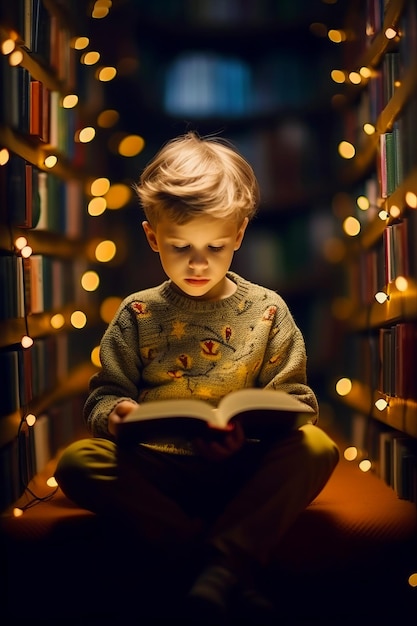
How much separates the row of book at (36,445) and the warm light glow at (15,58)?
614 mm

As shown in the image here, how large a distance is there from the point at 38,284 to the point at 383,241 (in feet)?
2.24

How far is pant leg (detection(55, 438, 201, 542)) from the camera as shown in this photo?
3.65 ft

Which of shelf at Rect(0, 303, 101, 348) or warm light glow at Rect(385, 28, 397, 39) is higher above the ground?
warm light glow at Rect(385, 28, 397, 39)

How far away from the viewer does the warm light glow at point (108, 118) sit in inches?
69.9

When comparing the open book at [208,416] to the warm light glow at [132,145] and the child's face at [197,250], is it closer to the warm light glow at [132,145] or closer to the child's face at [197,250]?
the child's face at [197,250]

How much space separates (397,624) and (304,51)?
1.27m

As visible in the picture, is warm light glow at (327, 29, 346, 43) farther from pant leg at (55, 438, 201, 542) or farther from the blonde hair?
pant leg at (55, 438, 201, 542)

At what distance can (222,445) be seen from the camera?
41.9 inches

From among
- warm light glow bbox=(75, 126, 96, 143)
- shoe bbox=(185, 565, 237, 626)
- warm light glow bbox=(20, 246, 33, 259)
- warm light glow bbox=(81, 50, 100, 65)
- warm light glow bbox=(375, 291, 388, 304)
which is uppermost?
warm light glow bbox=(81, 50, 100, 65)

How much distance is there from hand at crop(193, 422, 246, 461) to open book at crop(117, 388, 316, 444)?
0.06ft

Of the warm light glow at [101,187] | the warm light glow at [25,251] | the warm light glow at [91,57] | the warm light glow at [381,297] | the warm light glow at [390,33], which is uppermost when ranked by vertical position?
the warm light glow at [91,57]

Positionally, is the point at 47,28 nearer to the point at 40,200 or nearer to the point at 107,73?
the point at 107,73

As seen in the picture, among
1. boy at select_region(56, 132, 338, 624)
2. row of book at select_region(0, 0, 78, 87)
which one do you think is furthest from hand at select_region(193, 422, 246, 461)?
row of book at select_region(0, 0, 78, 87)

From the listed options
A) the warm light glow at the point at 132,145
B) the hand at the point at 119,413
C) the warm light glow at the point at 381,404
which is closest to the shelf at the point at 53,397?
the hand at the point at 119,413
